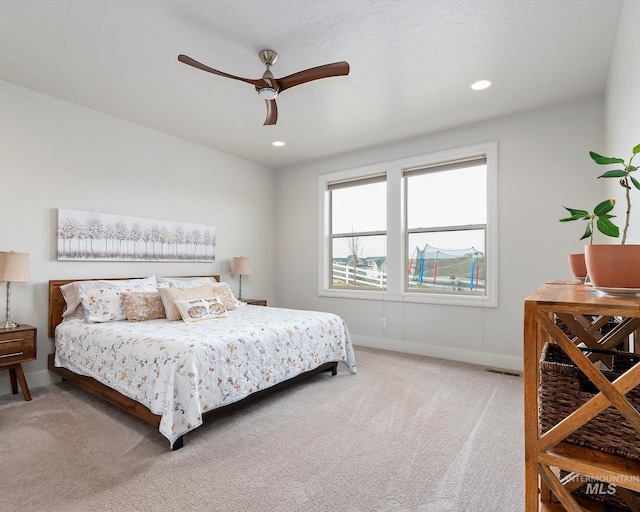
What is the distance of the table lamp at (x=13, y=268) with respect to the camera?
2.90 metres

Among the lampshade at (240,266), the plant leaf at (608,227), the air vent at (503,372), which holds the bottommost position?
the air vent at (503,372)

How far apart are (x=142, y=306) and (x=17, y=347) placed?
955mm

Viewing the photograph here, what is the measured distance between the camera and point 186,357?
2.24 metres

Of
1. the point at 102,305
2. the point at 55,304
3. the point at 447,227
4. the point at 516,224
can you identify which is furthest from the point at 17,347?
the point at 516,224

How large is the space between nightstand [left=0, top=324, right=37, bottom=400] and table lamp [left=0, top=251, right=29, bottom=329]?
0.16 m

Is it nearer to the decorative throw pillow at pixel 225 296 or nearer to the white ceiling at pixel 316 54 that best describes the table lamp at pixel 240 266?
the decorative throw pillow at pixel 225 296

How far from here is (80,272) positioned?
3611mm

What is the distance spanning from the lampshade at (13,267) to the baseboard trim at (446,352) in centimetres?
374

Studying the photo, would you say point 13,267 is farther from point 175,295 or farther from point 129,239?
point 175,295

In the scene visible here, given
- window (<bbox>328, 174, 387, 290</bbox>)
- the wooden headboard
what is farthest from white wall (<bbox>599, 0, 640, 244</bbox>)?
the wooden headboard

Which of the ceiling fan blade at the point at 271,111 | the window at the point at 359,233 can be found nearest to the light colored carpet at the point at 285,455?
the window at the point at 359,233

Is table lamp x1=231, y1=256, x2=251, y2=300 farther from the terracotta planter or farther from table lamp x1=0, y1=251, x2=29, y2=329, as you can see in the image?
the terracotta planter

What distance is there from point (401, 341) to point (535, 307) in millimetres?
3886

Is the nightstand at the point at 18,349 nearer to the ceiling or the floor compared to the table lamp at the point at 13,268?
nearer to the floor
